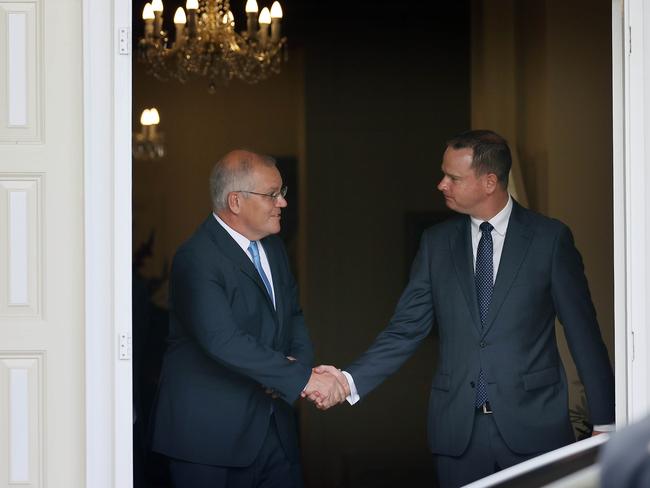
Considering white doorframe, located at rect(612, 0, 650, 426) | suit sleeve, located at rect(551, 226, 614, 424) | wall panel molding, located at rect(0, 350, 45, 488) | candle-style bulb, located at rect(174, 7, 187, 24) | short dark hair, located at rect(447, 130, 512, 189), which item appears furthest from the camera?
candle-style bulb, located at rect(174, 7, 187, 24)

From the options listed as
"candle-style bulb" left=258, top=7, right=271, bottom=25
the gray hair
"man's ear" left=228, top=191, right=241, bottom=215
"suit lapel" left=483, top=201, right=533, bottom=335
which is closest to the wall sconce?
"candle-style bulb" left=258, top=7, right=271, bottom=25

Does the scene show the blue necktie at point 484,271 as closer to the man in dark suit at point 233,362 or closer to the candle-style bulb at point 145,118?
the man in dark suit at point 233,362

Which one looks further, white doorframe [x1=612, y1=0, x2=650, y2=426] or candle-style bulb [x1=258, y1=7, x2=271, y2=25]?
candle-style bulb [x1=258, y1=7, x2=271, y2=25]

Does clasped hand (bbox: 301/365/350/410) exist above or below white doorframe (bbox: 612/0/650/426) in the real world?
below

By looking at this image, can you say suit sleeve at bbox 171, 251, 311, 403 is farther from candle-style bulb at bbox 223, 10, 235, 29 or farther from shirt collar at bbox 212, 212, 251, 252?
candle-style bulb at bbox 223, 10, 235, 29

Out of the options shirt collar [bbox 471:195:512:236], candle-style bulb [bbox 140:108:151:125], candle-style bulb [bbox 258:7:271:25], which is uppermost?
candle-style bulb [bbox 258:7:271:25]

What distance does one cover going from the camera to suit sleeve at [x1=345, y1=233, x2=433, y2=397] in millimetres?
5539

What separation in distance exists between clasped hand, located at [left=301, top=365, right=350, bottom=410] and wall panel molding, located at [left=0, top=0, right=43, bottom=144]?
73.0 inches

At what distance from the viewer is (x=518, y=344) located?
5.30 meters

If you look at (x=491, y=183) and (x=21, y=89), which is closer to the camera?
(x=21, y=89)

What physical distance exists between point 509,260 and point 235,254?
4.13 feet

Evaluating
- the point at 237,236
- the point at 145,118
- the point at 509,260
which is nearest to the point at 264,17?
the point at 145,118

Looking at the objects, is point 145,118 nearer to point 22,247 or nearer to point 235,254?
point 235,254

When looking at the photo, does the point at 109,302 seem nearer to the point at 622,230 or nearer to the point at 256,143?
the point at 622,230
